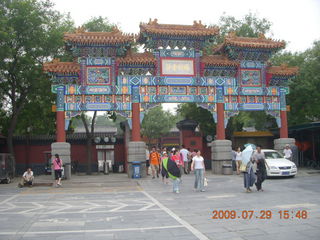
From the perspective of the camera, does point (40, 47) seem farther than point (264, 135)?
No

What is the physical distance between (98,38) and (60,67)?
2691 mm

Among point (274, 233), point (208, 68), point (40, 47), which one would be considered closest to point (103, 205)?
point (274, 233)

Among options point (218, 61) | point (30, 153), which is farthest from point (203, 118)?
point (30, 153)

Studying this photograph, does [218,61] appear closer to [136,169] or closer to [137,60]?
[137,60]

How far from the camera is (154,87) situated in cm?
2088

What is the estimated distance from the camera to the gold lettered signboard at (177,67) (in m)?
21.1

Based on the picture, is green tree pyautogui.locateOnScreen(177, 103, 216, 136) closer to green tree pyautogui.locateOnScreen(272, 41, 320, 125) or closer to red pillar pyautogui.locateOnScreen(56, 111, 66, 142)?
green tree pyautogui.locateOnScreen(272, 41, 320, 125)

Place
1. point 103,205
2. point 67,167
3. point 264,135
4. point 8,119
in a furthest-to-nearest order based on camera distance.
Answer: point 264,135, point 8,119, point 67,167, point 103,205

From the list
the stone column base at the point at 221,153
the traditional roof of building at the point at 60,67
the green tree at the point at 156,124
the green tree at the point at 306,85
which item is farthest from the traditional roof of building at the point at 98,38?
the green tree at the point at 156,124

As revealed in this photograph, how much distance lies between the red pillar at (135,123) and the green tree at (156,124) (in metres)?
27.3

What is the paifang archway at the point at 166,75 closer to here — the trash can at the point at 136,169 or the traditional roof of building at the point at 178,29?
the traditional roof of building at the point at 178,29

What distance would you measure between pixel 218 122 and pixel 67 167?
30.6ft

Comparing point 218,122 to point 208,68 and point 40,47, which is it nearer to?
point 208,68

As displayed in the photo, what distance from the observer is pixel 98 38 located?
19.9m
